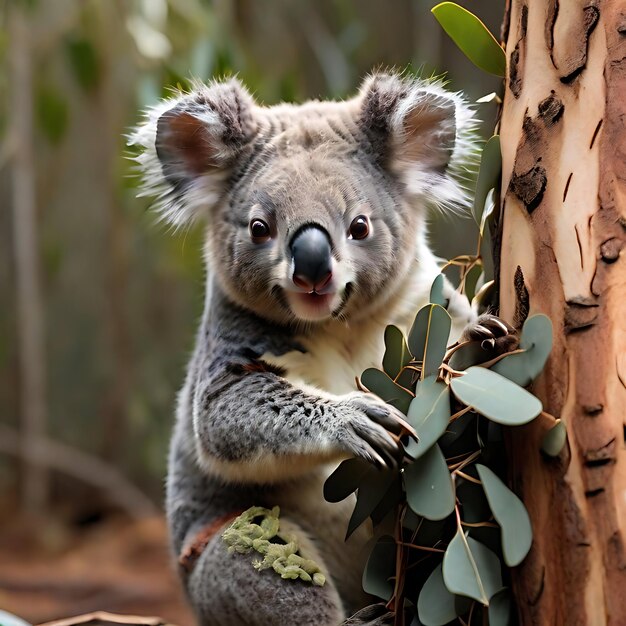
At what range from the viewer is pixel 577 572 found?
1.34m

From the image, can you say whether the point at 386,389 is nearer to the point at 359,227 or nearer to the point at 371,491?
the point at 371,491

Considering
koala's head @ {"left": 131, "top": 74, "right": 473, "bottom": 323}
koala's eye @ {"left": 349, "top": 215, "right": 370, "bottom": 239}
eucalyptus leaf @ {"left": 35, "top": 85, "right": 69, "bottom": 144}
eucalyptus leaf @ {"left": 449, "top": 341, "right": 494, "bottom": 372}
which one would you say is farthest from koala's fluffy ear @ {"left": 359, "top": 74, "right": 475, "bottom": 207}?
eucalyptus leaf @ {"left": 35, "top": 85, "right": 69, "bottom": 144}

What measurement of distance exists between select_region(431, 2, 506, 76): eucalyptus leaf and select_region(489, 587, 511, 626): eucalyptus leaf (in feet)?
3.28

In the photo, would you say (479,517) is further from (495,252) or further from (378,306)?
(378,306)

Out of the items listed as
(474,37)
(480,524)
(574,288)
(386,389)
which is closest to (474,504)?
(480,524)

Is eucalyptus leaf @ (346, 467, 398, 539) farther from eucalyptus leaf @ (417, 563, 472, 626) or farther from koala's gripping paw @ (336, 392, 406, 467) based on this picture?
eucalyptus leaf @ (417, 563, 472, 626)

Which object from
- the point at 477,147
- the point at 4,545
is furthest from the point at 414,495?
the point at 4,545

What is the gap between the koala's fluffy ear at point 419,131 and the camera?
1991mm

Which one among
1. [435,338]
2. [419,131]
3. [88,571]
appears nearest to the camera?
[435,338]

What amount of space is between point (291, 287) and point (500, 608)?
0.72 meters

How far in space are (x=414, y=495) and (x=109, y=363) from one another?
187 inches

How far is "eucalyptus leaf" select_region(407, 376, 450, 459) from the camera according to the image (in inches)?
59.5

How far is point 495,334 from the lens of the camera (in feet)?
5.14

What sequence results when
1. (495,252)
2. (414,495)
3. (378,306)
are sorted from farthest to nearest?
(378,306) < (495,252) < (414,495)
